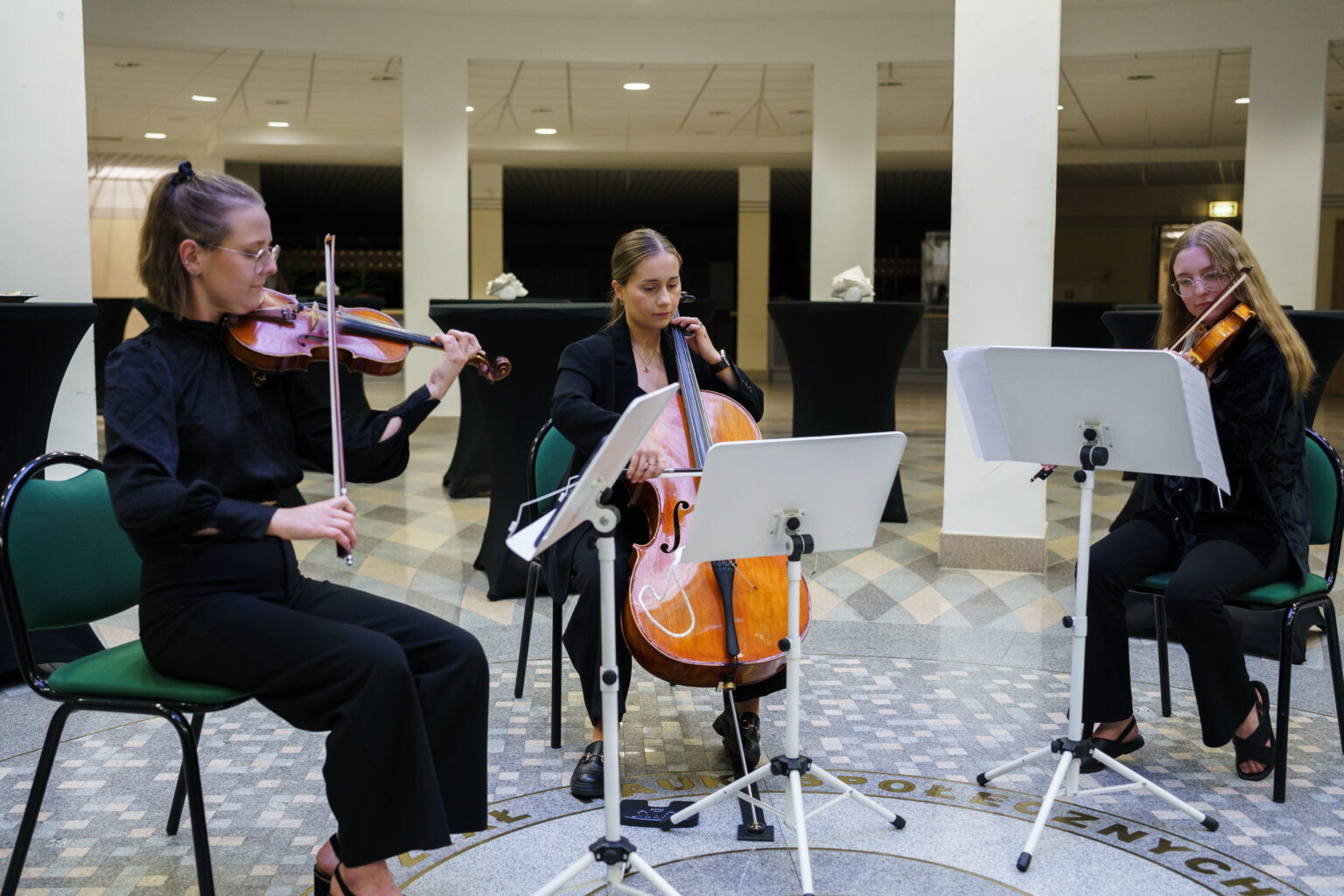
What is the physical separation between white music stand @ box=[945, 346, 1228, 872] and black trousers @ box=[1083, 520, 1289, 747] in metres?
0.30

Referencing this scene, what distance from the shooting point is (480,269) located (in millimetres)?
14141

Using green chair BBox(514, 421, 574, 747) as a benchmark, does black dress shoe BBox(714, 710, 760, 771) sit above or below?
below

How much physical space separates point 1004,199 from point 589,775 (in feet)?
9.39

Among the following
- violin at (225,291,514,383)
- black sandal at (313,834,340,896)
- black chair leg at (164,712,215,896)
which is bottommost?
black sandal at (313,834,340,896)

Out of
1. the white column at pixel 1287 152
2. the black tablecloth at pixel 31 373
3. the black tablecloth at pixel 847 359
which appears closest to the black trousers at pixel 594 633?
the black tablecloth at pixel 31 373

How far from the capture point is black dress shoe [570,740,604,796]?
2.65 m

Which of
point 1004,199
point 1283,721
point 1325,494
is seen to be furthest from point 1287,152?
point 1283,721

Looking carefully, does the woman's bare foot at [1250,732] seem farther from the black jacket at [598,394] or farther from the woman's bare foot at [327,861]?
the woman's bare foot at [327,861]

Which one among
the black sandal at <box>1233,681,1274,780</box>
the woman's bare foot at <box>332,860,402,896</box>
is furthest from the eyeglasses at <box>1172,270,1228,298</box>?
the woman's bare foot at <box>332,860,402,896</box>

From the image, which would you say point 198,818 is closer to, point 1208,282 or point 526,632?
point 526,632

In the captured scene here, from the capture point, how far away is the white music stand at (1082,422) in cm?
231

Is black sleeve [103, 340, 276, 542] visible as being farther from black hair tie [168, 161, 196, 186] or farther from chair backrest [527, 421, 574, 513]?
chair backrest [527, 421, 574, 513]

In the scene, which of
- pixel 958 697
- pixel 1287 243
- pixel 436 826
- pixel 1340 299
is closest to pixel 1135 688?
pixel 958 697

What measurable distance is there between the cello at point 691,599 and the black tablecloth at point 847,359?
3.04 metres
